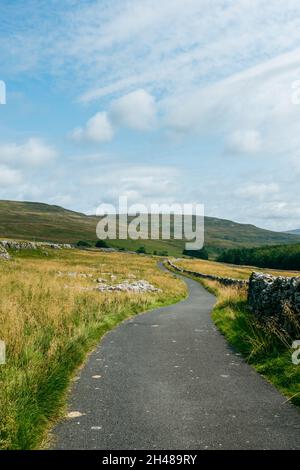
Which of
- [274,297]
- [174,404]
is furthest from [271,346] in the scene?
[174,404]

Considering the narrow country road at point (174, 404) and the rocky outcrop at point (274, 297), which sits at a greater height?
the rocky outcrop at point (274, 297)

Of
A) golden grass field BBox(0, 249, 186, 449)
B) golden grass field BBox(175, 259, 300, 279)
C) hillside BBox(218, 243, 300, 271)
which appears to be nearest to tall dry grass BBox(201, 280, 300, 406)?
golden grass field BBox(0, 249, 186, 449)

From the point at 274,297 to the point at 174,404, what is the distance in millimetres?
8037

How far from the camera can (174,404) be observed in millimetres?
8297

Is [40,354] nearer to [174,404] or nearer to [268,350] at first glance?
[174,404]

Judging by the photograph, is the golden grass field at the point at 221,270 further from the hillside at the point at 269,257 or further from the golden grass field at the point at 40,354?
the golden grass field at the point at 40,354

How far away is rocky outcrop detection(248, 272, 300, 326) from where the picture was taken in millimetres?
13039

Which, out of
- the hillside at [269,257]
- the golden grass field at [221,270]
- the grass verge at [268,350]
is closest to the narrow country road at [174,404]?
the grass verge at [268,350]

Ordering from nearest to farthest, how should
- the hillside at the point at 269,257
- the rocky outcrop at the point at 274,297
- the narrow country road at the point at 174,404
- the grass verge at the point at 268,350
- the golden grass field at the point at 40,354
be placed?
the golden grass field at the point at 40,354
the narrow country road at the point at 174,404
the grass verge at the point at 268,350
the rocky outcrop at the point at 274,297
the hillside at the point at 269,257

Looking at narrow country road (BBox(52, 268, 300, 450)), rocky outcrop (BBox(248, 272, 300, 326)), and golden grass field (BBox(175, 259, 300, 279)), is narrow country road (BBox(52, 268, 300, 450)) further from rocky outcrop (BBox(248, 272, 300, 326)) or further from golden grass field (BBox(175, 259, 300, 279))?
golden grass field (BBox(175, 259, 300, 279))

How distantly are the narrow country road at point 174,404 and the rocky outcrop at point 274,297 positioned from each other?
2.17 metres

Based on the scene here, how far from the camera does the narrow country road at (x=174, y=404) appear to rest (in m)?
6.62

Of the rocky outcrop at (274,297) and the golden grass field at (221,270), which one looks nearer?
the rocky outcrop at (274,297)

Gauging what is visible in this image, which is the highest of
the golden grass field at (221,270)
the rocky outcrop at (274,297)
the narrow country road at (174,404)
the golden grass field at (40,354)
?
the rocky outcrop at (274,297)
